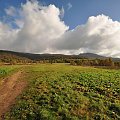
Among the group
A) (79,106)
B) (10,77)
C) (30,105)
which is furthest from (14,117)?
(10,77)

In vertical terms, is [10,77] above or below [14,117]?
above

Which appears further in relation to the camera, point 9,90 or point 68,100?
point 9,90

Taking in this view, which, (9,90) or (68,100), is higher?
(9,90)

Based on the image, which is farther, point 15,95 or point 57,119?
point 15,95

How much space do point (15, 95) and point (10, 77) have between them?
9.52 meters

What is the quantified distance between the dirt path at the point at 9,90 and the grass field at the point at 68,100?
0.84 metres

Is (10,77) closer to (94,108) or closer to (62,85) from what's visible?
(62,85)

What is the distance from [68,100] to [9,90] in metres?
8.51

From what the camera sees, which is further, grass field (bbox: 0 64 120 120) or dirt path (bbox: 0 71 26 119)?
dirt path (bbox: 0 71 26 119)

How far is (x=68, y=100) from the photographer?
27031mm

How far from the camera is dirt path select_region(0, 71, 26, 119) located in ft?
87.9

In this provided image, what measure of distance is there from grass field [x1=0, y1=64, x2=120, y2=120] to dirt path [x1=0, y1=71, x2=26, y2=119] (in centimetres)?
84

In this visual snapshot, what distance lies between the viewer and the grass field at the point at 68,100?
24125mm

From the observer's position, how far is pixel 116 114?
24734 millimetres
